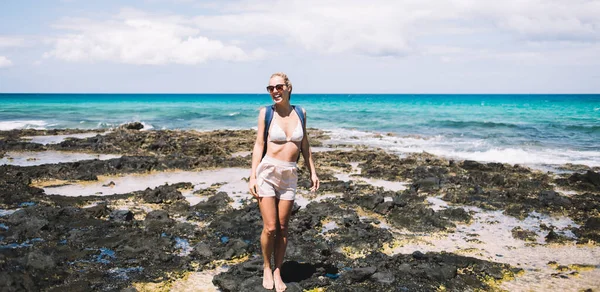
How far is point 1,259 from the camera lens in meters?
6.43

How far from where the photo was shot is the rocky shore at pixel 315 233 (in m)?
6.31

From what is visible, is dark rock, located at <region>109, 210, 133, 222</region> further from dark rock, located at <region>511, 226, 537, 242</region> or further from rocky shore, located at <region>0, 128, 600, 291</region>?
dark rock, located at <region>511, 226, 537, 242</region>

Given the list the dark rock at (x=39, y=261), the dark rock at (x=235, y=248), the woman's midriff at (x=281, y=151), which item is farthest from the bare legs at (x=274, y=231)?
the dark rock at (x=39, y=261)

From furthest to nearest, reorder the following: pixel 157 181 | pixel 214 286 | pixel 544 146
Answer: pixel 544 146, pixel 157 181, pixel 214 286

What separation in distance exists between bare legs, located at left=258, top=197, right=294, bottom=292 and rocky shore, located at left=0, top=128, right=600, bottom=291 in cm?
22

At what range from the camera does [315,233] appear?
8.52 m

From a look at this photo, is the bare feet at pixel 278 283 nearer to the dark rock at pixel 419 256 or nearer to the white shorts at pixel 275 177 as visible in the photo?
the white shorts at pixel 275 177

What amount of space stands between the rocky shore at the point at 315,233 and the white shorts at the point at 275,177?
135cm

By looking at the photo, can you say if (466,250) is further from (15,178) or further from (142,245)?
(15,178)

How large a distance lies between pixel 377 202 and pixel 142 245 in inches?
214

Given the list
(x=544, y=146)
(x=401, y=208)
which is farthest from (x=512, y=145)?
(x=401, y=208)

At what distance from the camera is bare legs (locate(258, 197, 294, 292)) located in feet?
17.2

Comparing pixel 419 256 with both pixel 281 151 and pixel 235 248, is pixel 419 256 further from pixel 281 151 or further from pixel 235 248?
pixel 281 151

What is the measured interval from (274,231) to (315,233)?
3.29 m
